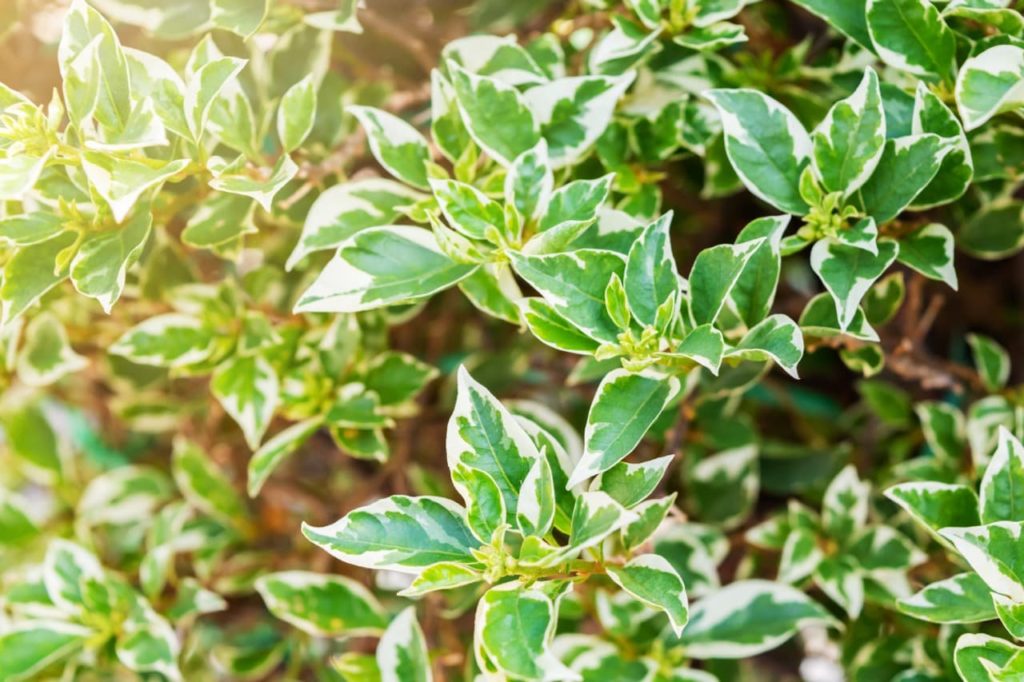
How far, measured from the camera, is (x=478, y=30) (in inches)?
40.4

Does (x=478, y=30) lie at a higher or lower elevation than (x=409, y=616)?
higher

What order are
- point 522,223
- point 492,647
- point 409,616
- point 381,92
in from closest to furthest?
1. point 492,647
2. point 522,223
3. point 409,616
4. point 381,92

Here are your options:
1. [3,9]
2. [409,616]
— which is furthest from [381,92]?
[409,616]

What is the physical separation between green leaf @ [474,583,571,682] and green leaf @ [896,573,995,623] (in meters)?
0.32

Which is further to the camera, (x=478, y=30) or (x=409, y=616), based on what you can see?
(x=478, y=30)

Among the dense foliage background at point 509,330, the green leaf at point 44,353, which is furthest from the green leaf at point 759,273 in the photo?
the green leaf at point 44,353

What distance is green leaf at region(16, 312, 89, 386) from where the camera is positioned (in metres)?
0.97

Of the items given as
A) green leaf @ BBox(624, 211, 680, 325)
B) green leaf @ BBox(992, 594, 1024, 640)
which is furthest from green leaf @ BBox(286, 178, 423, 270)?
green leaf @ BBox(992, 594, 1024, 640)

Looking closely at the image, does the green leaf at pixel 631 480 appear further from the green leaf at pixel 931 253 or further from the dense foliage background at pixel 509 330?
the green leaf at pixel 931 253

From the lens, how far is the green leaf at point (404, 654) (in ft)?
2.82

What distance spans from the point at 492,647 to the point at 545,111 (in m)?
0.45

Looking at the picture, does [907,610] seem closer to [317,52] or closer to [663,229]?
[663,229]

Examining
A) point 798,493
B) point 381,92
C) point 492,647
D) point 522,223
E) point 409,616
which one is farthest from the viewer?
point 798,493

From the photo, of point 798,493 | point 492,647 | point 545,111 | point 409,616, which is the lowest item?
point 798,493
